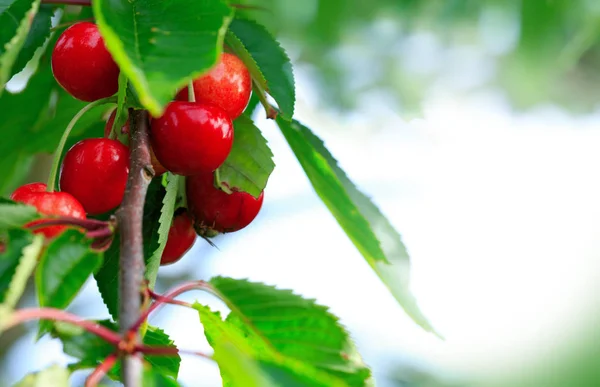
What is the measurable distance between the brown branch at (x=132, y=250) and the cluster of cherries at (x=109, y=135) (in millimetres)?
45

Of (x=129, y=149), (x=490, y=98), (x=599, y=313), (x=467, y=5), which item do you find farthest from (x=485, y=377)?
(x=129, y=149)

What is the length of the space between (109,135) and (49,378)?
0.39 meters

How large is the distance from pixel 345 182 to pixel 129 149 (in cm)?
34

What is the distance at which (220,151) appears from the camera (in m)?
0.91

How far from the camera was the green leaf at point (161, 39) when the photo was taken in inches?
25.8

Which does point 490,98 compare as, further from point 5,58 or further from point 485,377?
point 5,58

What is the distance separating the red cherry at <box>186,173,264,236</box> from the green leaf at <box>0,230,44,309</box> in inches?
13.3

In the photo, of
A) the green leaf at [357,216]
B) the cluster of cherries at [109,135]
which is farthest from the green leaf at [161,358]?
the green leaf at [357,216]

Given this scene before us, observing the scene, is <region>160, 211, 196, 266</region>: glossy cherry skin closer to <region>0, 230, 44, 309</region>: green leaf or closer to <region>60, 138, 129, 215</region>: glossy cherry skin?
<region>60, 138, 129, 215</region>: glossy cherry skin

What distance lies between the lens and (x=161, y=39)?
2.46 ft

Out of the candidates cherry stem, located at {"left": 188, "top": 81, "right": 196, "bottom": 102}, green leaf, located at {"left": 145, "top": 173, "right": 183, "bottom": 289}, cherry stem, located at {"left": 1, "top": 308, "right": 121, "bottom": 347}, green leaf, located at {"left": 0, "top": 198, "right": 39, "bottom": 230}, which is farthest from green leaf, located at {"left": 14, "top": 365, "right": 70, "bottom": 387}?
cherry stem, located at {"left": 188, "top": 81, "right": 196, "bottom": 102}

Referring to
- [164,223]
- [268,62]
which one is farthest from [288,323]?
[268,62]

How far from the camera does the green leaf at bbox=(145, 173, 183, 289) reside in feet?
3.07

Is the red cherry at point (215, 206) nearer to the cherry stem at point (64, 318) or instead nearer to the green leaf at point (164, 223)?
the green leaf at point (164, 223)
